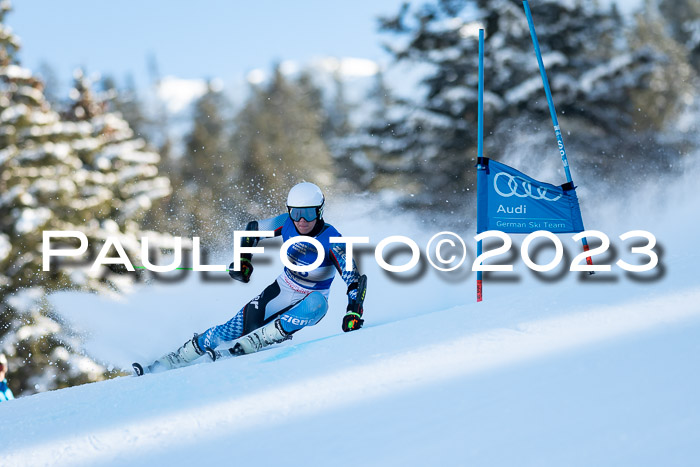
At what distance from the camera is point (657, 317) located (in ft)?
12.0

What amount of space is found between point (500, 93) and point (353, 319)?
40.7 ft

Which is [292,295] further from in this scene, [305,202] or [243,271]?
[305,202]

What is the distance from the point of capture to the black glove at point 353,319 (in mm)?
5020

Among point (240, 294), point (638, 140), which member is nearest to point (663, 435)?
point (240, 294)

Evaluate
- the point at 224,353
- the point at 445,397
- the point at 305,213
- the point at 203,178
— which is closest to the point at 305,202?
the point at 305,213

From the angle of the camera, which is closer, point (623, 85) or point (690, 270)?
point (690, 270)

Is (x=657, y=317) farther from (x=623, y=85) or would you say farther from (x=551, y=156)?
(x=623, y=85)

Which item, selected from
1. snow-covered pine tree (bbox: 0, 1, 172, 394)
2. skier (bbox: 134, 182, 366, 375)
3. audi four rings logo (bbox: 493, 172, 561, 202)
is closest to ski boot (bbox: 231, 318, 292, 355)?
skier (bbox: 134, 182, 366, 375)

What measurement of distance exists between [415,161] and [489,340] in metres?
12.7

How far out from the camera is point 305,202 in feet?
17.6

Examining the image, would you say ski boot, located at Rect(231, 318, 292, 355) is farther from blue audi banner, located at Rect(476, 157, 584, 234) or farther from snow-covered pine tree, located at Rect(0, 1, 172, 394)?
snow-covered pine tree, located at Rect(0, 1, 172, 394)

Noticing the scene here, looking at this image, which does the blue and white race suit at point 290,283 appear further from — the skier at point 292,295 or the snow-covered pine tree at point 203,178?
the snow-covered pine tree at point 203,178

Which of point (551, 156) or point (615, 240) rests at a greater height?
point (551, 156)

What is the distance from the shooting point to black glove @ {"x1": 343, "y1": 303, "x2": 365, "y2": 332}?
502 centimetres
